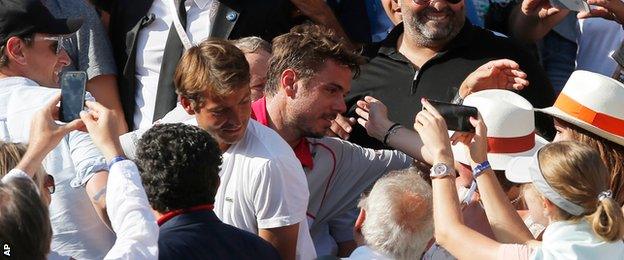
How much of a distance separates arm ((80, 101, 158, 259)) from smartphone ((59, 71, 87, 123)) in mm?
292

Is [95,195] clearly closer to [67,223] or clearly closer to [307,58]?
[67,223]

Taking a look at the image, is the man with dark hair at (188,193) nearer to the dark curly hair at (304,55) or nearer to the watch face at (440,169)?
the watch face at (440,169)

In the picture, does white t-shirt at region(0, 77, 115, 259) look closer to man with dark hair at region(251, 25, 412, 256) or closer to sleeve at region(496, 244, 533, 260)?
man with dark hair at region(251, 25, 412, 256)

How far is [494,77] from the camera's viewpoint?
20.6 ft

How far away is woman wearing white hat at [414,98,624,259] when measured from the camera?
4668 millimetres

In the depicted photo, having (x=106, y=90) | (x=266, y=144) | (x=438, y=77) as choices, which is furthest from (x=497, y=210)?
(x=106, y=90)

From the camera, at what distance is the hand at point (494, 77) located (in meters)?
6.27

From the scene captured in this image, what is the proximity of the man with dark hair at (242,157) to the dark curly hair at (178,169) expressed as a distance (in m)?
0.58

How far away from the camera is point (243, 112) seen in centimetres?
545

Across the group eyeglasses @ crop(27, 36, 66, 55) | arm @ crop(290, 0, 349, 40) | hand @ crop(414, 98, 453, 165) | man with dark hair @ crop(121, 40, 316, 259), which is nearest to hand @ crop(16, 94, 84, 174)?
man with dark hair @ crop(121, 40, 316, 259)

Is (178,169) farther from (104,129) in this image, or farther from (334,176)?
(334,176)

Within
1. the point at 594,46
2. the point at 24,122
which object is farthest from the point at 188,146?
the point at 594,46

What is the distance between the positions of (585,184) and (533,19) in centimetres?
276

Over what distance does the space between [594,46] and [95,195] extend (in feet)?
10.8
